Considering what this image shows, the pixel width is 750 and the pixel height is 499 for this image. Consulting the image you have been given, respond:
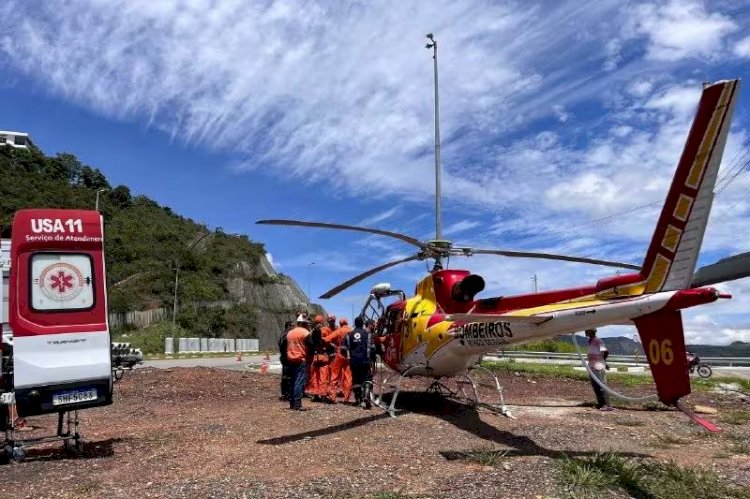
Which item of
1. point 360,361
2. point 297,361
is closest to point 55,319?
point 297,361

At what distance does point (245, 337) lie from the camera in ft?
211

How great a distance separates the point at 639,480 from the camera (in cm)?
629

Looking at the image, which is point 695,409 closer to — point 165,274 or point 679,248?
point 679,248

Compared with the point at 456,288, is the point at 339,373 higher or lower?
lower

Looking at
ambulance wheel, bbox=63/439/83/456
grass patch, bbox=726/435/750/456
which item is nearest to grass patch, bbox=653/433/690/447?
grass patch, bbox=726/435/750/456

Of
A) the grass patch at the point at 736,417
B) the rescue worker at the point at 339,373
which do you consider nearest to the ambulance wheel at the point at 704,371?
the grass patch at the point at 736,417

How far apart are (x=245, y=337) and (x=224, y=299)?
17.4 ft

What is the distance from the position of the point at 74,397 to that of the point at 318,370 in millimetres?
6446

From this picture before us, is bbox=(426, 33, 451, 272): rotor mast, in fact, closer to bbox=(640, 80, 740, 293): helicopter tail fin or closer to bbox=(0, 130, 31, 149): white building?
bbox=(640, 80, 740, 293): helicopter tail fin

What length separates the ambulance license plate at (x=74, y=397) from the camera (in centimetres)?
719

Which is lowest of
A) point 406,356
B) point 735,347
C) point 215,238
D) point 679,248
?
point 735,347

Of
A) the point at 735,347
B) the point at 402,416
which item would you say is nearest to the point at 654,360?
the point at 402,416

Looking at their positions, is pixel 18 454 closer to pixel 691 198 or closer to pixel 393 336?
pixel 393 336

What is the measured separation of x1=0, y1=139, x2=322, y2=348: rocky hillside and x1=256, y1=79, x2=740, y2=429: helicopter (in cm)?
4950
